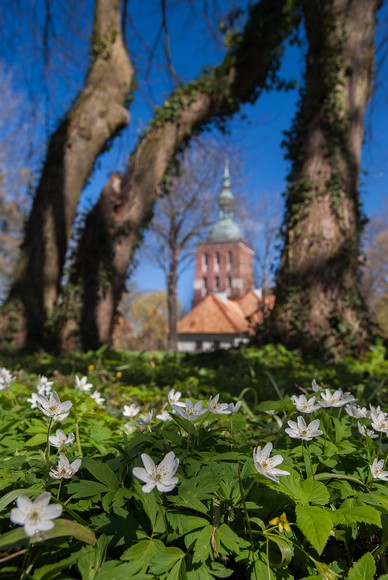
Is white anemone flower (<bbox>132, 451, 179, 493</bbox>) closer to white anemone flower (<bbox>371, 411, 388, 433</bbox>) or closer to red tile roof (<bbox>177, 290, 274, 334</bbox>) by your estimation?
white anemone flower (<bbox>371, 411, 388, 433</bbox>)

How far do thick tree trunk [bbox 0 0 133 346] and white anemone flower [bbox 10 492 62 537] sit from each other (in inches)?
243

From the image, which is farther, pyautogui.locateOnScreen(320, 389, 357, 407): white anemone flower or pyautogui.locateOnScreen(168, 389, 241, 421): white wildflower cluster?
pyautogui.locateOnScreen(320, 389, 357, 407): white anemone flower

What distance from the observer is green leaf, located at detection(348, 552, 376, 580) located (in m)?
0.83

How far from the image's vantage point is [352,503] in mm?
967

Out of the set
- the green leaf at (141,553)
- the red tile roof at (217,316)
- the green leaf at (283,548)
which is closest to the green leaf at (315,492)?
the green leaf at (283,548)

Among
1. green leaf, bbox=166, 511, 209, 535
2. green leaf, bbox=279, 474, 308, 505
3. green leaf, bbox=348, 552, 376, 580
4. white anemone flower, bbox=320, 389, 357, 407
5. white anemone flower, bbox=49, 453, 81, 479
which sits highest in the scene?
white anemone flower, bbox=320, 389, 357, 407

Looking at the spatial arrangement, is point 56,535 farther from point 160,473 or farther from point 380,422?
point 380,422

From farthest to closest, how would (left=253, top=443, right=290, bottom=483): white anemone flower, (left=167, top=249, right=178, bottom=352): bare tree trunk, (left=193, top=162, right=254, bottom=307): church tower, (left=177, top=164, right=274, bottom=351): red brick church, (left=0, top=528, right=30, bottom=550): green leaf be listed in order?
(left=177, top=164, right=274, bottom=351): red brick church, (left=193, top=162, right=254, bottom=307): church tower, (left=167, top=249, right=178, bottom=352): bare tree trunk, (left=253, top=443, right=290, bottom=483): white anemone flower, (left=0, top=528, right=30, bottom=550): green leaf

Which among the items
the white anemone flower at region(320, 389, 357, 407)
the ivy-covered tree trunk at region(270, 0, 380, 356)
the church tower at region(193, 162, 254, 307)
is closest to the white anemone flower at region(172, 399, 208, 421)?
the white anemone flower at region(320, 389, 357, 407)

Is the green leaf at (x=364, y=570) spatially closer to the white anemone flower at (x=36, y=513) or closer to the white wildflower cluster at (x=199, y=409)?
the white wildflower cluster at (x=199, y=409)

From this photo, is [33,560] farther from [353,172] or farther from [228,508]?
[353,172]

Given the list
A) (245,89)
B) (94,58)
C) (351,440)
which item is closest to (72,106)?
(94,58)

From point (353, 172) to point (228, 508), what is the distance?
18.6ft

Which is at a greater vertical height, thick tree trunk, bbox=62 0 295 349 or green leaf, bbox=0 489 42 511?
thick tree trunk, bbox=62 0 295 349
